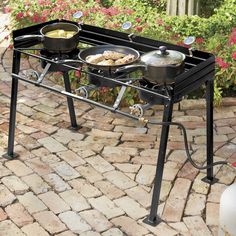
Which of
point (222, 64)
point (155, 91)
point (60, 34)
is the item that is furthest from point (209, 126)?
point (222, 64)

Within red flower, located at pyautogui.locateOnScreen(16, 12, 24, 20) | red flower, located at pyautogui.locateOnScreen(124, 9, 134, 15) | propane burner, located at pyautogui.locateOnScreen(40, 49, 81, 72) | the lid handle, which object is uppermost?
the lid handle

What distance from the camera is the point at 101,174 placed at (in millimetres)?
5094

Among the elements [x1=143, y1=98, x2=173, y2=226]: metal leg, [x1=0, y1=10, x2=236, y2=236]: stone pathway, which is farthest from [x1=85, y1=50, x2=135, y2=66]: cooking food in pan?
[x1=0, y1=10, x2=236, y2=236]: stone pathway

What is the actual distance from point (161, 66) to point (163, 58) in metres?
0.17

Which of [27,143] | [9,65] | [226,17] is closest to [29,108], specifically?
[27,143]

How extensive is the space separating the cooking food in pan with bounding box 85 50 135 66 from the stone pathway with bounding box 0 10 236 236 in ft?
3.95

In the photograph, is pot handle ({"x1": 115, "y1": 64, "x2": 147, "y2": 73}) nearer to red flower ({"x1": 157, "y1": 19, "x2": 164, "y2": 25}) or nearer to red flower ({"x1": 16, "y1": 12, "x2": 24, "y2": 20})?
red flower ({"x1": 157, "y1": 19, "x2": 164, "y2": 25})

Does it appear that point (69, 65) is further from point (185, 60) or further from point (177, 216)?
point (177, 216)

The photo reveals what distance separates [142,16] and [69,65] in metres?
3.29

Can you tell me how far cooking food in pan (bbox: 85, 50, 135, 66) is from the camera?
432 centimetres

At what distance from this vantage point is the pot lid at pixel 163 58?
4066 mm

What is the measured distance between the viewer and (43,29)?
195 inches

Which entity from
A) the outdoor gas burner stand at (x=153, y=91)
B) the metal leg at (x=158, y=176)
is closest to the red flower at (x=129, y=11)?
the outdoor gas burner stand at (x=153, y=91)

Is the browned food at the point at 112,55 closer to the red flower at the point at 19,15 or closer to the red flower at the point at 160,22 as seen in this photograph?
the red flower at the point at 160,22
